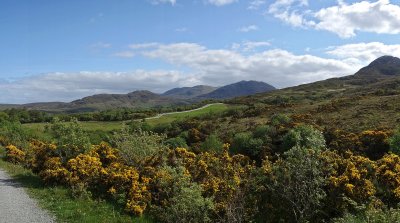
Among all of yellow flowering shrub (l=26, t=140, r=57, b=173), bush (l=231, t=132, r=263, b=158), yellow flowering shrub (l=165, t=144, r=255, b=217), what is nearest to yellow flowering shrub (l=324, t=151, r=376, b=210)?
yellow flowering shrub (l=165, t=144, r=255, b=217)

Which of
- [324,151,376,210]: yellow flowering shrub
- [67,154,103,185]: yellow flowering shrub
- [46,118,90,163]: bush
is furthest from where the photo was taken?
[46,118,90,163]: bush

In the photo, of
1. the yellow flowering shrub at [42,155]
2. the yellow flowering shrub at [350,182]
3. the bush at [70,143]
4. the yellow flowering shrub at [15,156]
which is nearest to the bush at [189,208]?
the yellow flowering shrub at [350,182]

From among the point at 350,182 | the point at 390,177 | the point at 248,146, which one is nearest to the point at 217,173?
the point at 350,182

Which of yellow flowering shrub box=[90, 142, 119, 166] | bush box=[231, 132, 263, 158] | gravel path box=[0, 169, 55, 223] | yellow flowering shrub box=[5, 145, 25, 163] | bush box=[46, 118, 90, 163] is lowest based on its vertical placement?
bush box=[231, 132, 263, 158]

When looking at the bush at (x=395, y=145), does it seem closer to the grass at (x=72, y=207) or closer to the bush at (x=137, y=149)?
the bush at (x=137, y=149)

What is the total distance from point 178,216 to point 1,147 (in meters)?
26.8

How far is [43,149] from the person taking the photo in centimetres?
2212

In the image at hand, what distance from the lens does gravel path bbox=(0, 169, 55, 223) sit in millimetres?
13461

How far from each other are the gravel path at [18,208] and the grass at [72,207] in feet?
0.99

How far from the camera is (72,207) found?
14.8m

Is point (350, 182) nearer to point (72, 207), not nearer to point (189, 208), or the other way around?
point (189, 208)

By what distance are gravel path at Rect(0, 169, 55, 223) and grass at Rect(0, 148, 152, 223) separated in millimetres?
302

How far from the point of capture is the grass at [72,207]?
13766mm

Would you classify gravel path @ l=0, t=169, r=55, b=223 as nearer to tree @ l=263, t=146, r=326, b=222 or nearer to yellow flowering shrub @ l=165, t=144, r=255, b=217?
yellow flowering shrub @ l=165, t=144, r=255, b=217
